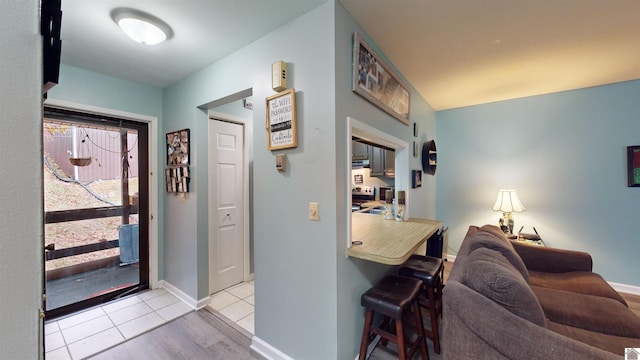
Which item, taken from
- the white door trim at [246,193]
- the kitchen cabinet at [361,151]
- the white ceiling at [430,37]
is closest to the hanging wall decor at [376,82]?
the white ceiling at [430,37]

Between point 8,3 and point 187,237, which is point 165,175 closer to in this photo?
point 187,237

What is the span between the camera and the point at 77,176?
98.7 inches

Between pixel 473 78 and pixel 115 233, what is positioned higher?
pixel 473 78

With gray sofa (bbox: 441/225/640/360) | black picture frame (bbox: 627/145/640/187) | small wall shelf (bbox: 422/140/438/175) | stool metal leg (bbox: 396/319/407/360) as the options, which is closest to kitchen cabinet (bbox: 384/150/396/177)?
small wall shelf (bbox: 422/140/438/175)

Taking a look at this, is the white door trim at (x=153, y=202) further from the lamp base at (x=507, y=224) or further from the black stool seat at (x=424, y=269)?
the lamp base at (x=507, y=224)

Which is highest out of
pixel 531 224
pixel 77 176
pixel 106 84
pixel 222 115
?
pixel 106 84

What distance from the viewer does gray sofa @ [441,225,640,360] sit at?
107 centimetres

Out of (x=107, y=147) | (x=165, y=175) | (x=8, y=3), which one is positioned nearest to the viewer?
(x=8, y=3)

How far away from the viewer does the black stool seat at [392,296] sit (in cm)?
158

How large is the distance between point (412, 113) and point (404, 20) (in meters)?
1.46

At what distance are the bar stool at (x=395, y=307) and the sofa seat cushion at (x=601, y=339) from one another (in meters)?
0.84

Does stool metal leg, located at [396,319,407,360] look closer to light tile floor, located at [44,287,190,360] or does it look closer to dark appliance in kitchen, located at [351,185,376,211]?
light tile floor, located at [44,287,190,360]

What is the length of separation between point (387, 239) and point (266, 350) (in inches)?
50.6

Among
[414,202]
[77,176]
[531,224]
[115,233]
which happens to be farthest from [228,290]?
[531,224]
